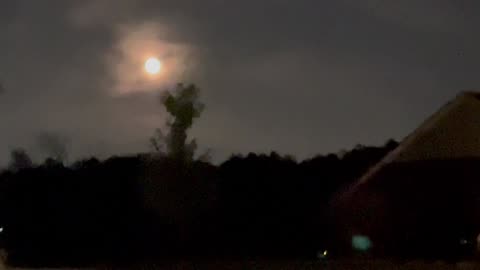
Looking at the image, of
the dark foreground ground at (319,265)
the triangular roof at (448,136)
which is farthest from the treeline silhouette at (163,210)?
the dark foreground ground at (319,265)

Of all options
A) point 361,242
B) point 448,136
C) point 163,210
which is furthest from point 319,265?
point 163,210

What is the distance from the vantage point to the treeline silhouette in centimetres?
2453

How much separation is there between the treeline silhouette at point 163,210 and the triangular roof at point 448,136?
2393 mm

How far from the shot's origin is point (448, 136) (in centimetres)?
2298

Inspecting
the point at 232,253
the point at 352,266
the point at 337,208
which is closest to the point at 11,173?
the point at 232,253

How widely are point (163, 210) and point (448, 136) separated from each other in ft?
22.3

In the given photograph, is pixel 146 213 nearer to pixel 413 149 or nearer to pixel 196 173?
pixel 196 173

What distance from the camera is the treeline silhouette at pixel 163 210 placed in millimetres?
24531

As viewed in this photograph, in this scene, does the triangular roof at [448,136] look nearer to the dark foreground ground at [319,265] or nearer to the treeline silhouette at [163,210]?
the treeline silhouette at [163,210]

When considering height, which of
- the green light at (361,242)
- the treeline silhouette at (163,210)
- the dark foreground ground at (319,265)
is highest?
the treeline silhouette at (163,210)

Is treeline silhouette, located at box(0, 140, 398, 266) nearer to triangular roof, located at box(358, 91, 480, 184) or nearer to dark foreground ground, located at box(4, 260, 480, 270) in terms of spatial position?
triangular roof, located at box(358, 91, 480, 184)

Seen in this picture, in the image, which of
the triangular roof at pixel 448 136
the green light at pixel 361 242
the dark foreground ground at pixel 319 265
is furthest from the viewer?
the green light at pixel 361 242

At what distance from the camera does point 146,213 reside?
24578mm

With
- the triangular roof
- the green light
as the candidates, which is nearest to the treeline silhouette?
the green light
